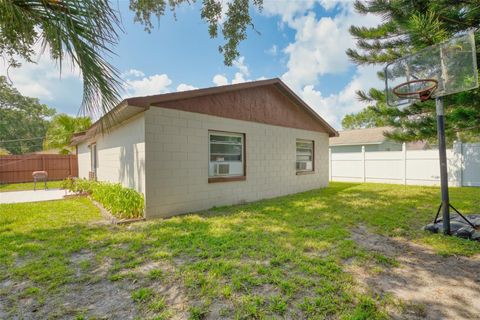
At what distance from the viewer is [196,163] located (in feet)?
20.1

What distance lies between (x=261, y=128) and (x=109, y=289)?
634cm

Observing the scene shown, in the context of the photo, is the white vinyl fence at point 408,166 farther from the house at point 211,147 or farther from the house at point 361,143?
the house at point 211,147

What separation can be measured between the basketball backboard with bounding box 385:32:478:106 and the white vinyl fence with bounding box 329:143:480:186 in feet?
25.8

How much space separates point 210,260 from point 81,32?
113 inches

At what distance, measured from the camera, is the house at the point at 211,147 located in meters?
5.41

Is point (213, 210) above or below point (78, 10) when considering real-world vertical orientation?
below

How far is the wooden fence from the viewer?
13516 mm

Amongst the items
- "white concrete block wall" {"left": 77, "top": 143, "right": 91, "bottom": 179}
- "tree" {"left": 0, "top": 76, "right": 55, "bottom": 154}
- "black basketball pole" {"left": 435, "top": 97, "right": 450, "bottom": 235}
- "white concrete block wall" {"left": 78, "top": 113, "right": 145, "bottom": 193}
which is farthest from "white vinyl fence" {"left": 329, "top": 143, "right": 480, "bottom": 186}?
"tree" {"left": 0, "top": 76, "right": 55, "bottom": 154}

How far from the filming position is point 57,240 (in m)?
4.09

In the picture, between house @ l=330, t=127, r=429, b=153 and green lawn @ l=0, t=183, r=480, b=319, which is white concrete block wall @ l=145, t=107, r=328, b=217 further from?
house @ l=330, t=127, r=429, b=153

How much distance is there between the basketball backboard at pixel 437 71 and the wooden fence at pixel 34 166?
18.0 meters

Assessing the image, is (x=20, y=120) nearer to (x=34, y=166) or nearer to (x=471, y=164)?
(x=34, y=166)

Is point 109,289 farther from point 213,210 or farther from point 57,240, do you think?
point 213,210

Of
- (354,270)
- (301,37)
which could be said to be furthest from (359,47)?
(354,270)
